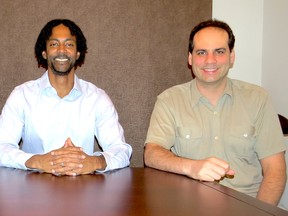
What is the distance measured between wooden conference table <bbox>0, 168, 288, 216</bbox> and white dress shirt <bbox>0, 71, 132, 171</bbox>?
2.02ft

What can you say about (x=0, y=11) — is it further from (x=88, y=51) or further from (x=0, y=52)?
(x=88, y=51)

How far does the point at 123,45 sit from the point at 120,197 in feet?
5.45

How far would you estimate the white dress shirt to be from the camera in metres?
2.05

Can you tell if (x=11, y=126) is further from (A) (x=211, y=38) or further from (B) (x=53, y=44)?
(A) (x=211, y=38)

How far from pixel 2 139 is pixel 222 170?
3.74ft

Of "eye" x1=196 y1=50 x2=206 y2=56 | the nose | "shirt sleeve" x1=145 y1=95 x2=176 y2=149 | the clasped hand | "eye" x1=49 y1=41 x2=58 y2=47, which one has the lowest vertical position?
the clasped hand

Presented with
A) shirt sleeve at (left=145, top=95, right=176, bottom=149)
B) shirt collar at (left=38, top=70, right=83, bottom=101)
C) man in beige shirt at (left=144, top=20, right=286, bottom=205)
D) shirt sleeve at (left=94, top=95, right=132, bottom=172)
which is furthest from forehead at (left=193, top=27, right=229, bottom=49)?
shirt collar at (left=38, top=70, right=83, bottom=101)

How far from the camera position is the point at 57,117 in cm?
211

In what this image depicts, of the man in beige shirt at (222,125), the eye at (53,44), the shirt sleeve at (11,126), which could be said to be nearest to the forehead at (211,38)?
the man in beige shirt at (222,125)

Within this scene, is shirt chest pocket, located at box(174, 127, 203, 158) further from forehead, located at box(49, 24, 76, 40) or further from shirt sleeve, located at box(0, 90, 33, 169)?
forehead, located at box(49, 24, 76, 40)

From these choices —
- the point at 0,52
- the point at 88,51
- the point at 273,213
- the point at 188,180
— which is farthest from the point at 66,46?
the point at 273,213

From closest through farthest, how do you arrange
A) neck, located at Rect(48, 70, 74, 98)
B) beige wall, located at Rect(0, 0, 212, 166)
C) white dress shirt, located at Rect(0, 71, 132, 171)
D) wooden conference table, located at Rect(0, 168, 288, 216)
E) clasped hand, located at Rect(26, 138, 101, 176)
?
wooden conference table, located at Rect(0, 168, 288, 216), clasped hand, located at Rect(26, 138, 101, 176), white dress shirt, located at Rect(0, 71, 132, 171), neck, located at Rect(48, 70, 74, 98), beige wall, located at Rect(0, 0, 212, 166)

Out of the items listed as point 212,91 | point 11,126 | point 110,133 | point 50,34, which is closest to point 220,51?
point 212,91

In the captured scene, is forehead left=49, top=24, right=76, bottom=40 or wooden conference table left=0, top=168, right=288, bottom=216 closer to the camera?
wooden conference table left=0, top=168, right=288, bottom=216
